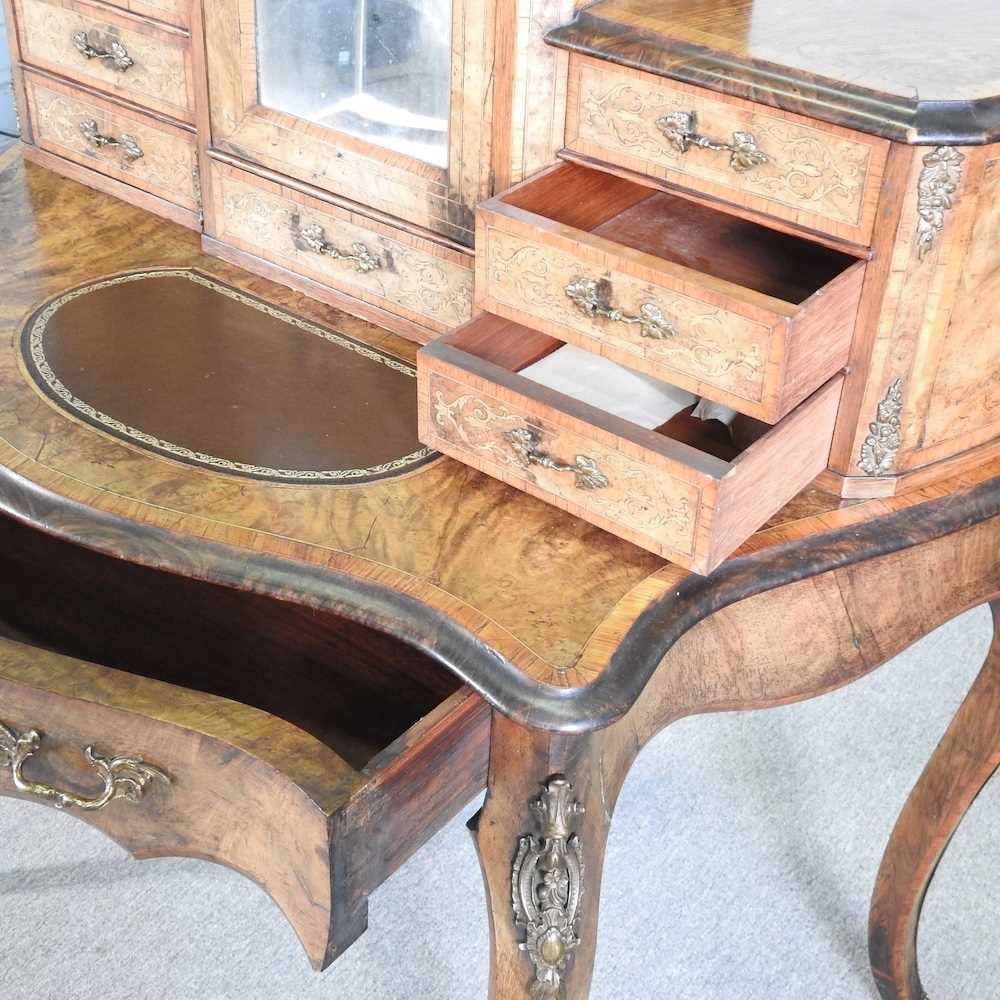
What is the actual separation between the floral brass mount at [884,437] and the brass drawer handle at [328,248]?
384 millimetres

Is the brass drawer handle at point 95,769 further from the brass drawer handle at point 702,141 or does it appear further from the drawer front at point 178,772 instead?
the brass drawer handle at point 702,141

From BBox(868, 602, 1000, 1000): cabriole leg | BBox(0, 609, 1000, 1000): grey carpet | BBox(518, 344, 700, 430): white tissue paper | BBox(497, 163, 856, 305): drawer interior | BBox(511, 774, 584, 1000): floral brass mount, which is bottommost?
BBox(0, 609, 1000, 1000): grey carpet

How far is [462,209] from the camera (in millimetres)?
967

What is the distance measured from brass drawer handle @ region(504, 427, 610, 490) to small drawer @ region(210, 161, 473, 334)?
182 millimetres

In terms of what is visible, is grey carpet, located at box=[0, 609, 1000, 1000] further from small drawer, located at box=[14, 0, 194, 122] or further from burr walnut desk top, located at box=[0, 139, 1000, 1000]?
small drawer, located at box=[14, 0, 194, 122]

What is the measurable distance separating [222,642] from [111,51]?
0.50m

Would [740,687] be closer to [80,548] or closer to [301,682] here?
[301,682]

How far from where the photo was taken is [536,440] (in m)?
0.84

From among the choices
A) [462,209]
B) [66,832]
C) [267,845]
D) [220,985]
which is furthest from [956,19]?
[66,832]

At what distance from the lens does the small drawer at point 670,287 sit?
2.52ft


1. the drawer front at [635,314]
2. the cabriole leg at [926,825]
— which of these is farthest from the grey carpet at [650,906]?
the drawer front at [635,314]

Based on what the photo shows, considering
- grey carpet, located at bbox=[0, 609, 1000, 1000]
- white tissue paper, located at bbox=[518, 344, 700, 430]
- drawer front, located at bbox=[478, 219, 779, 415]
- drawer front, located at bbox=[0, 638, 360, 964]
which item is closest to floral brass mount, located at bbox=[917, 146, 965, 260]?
drawer front, located at bbox=[478, 219, 779, 415]

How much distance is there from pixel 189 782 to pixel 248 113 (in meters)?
0.53

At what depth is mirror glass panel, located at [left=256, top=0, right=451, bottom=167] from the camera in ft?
3.09
